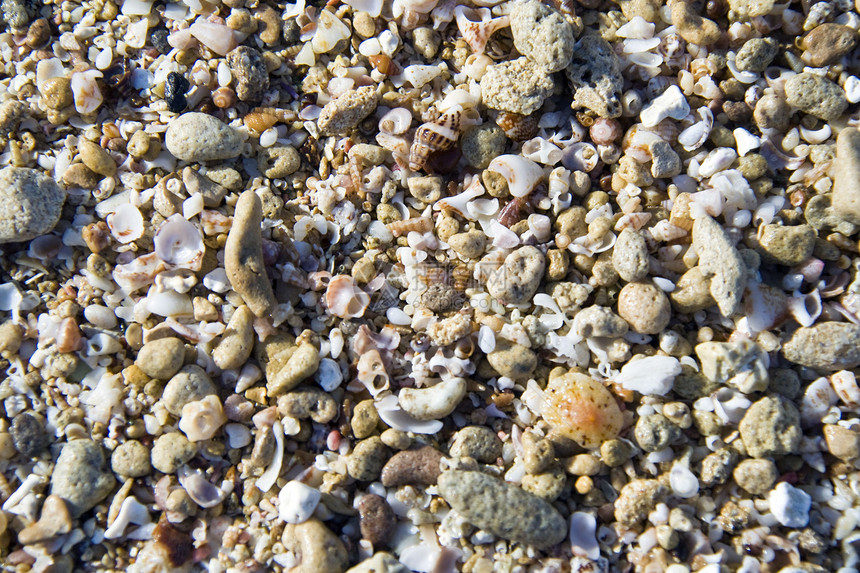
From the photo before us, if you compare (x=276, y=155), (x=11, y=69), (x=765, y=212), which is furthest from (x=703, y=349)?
(x=11, y=69)

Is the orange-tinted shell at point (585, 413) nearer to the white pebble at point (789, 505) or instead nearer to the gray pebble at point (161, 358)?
the white pebble at point (789, 505)

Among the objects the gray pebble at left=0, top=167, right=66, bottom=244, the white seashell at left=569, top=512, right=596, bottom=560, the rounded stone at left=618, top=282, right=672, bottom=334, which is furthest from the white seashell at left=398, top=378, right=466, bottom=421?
the gray pebble at left=0, top=167, right=66, bottom=244

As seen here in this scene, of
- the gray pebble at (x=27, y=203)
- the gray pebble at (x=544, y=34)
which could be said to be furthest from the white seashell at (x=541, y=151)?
the gray pebble at (x=27, y=203)

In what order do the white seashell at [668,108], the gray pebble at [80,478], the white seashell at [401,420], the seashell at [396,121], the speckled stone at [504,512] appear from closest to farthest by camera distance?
the speckled stone at [504,512] → the gray pebble at [80,478] → the white seashell at [401,420] → the white seashell at [668,108] → the seashell at [396,121]

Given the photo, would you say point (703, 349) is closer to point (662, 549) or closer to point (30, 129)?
point (662, 549)

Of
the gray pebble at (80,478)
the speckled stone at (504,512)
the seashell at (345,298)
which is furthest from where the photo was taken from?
the seashell at (345,298)

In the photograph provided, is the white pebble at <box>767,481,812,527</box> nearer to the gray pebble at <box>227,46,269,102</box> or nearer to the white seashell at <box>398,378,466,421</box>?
the white seashell at <box>398,378,466,421</box>

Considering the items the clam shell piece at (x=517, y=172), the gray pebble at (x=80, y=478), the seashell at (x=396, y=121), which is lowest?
the gray pebble at (x=80, y=478)
